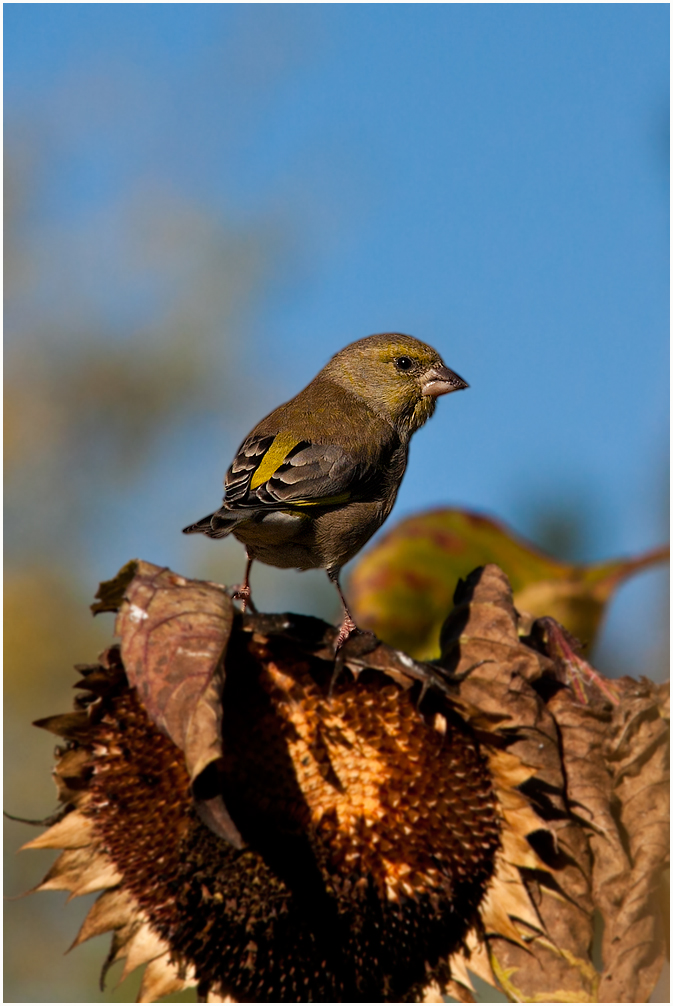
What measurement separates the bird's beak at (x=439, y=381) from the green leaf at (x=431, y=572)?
0.96 m

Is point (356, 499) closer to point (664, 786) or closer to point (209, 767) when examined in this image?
point (664, 786)

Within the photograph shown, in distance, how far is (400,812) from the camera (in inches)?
134

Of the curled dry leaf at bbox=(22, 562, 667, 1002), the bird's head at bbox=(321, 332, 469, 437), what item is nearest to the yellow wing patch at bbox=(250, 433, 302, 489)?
the bird's head at bbox=(321, 332, 469, 437)

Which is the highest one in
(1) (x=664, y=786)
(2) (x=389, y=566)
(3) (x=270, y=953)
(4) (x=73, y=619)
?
(4) (x=73, y=619)

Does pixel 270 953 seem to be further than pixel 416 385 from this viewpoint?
No

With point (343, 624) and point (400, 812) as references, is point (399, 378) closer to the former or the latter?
point (343, 624)

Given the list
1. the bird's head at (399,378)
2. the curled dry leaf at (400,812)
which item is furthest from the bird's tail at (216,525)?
the bird's head at (399,378)

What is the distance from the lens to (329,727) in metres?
3.44

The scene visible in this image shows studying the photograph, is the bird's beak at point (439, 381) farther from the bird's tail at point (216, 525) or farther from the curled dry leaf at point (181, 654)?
the curled dry leaf at point (181, 654)

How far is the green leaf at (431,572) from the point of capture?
170 inches

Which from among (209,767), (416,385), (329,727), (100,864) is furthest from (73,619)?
(209,767)

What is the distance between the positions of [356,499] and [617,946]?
2110 millimetres

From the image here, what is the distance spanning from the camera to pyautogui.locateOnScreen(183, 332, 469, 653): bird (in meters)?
4.44

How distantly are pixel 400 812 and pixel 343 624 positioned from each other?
0.91 meters
